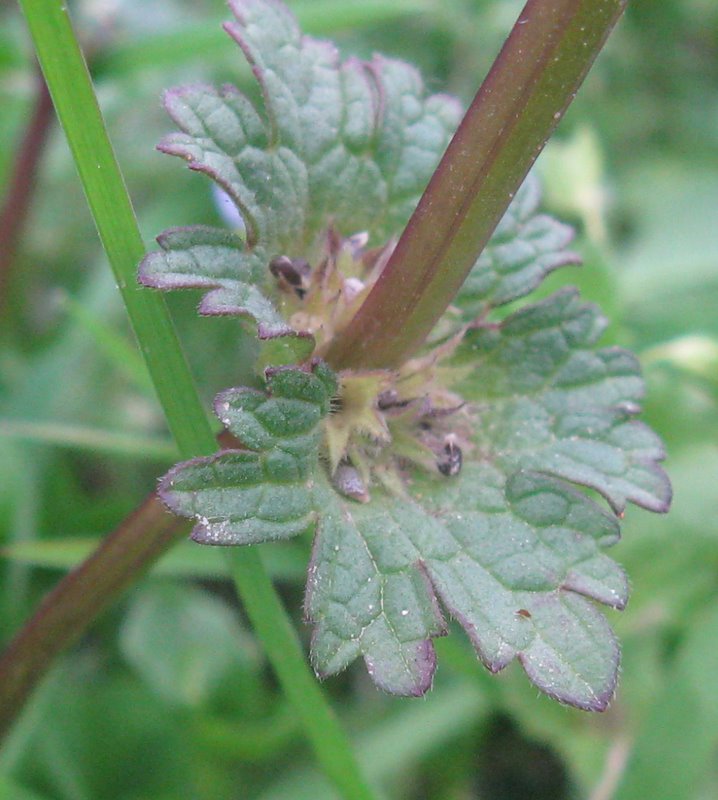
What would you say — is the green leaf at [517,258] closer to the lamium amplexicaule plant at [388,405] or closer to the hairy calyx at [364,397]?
the lamium amplexicaule plant at [388,405]

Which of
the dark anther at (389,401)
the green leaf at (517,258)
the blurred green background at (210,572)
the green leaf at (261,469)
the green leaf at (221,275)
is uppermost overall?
the green leaf at (517,258)

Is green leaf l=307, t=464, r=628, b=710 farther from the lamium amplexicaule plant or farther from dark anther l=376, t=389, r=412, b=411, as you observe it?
dark anther l=376, t=389, r=412, b=411

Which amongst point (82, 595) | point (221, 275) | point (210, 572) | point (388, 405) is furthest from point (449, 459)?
point (210, 572)

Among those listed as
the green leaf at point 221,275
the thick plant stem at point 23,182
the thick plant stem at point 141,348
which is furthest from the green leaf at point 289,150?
the thick plant stem at point 23,182

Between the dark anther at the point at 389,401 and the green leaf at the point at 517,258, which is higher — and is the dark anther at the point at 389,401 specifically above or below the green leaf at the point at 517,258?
below

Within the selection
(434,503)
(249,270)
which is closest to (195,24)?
(249,270)

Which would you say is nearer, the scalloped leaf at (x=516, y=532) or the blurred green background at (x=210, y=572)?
the scalloped leaf at (x=516, y=532)

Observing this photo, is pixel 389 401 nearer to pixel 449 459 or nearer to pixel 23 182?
pixel 449 459
